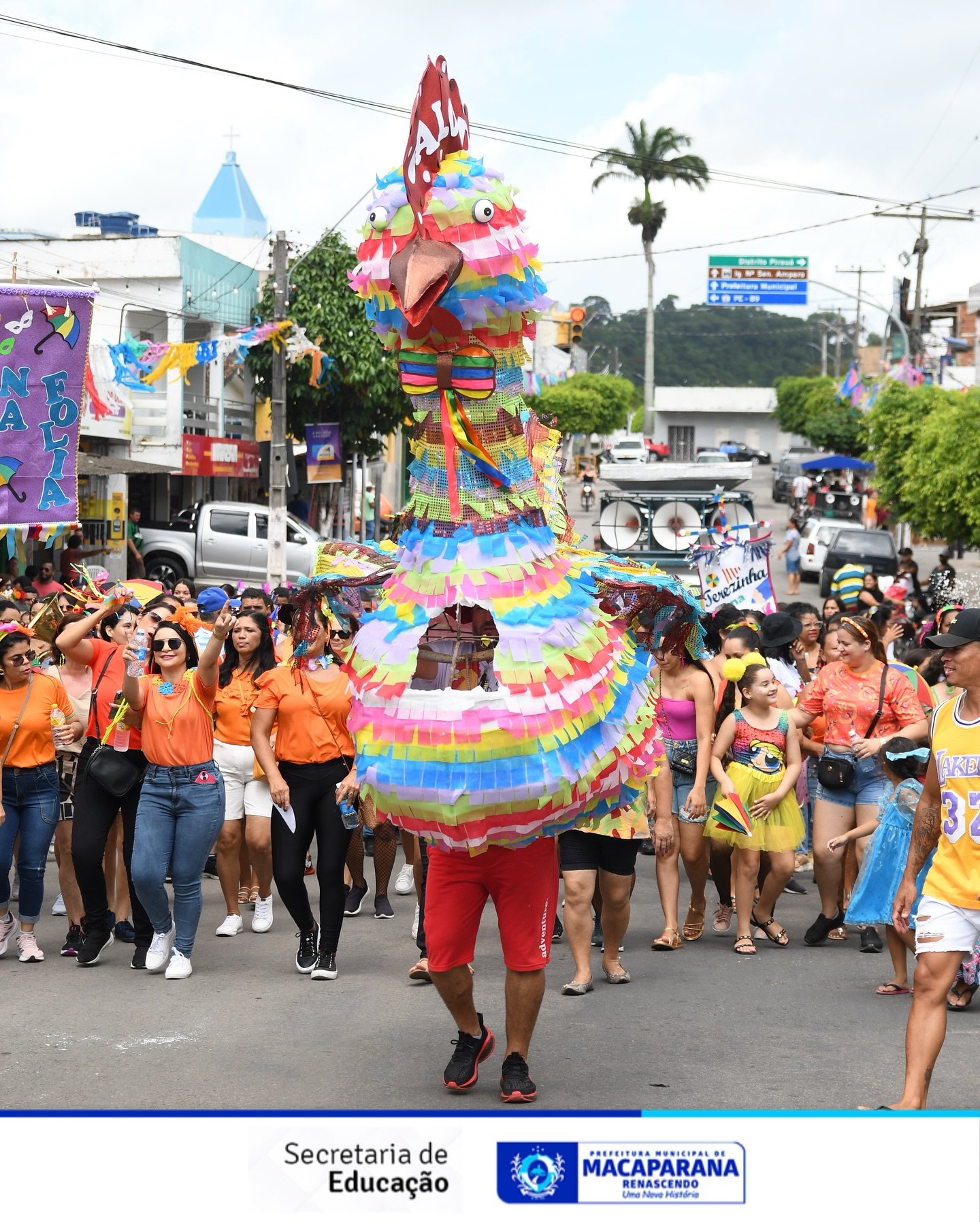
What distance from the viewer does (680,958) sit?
297 inches

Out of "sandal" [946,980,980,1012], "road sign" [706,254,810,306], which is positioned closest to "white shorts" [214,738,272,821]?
"sandal" [946,980,980,1012]

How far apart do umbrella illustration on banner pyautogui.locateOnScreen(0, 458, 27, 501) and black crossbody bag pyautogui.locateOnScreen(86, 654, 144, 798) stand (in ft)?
16.9

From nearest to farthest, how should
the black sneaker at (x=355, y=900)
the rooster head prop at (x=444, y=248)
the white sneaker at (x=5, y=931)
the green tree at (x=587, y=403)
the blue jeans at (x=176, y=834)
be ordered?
the rooster head prop at (x=444, y=248) < the blue jeans at (x=176, y=834) < the white sneaker at (x=5, y=931) < the black sneaker at (x=355, y=900) < the green tree at (x=587, y=403)

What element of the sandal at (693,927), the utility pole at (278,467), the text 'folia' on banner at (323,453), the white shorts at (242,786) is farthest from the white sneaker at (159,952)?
the text 'folia' on banner at (323,453)

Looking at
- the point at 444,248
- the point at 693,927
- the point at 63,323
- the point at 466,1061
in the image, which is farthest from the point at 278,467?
the point at 444,248

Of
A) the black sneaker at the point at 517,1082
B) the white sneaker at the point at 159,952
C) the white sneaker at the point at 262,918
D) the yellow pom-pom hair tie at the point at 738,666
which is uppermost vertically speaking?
the yellow pom-pom hair tie at the point at 738,666

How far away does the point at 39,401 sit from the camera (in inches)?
474

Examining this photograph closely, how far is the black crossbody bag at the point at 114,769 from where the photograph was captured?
719cm

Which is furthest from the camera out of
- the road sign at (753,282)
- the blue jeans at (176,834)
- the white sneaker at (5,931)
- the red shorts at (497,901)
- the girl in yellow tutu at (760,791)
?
the road sign at (753,282)

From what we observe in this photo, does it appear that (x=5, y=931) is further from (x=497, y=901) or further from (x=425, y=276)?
(x=425, y=276)

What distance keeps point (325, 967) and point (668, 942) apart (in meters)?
1.74

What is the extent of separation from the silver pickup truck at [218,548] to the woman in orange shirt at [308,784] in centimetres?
1719

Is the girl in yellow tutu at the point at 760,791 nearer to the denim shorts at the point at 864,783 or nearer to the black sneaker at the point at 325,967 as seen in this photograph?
the denim shorts at the point at 864,783

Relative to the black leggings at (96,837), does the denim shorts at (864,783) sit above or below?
above
